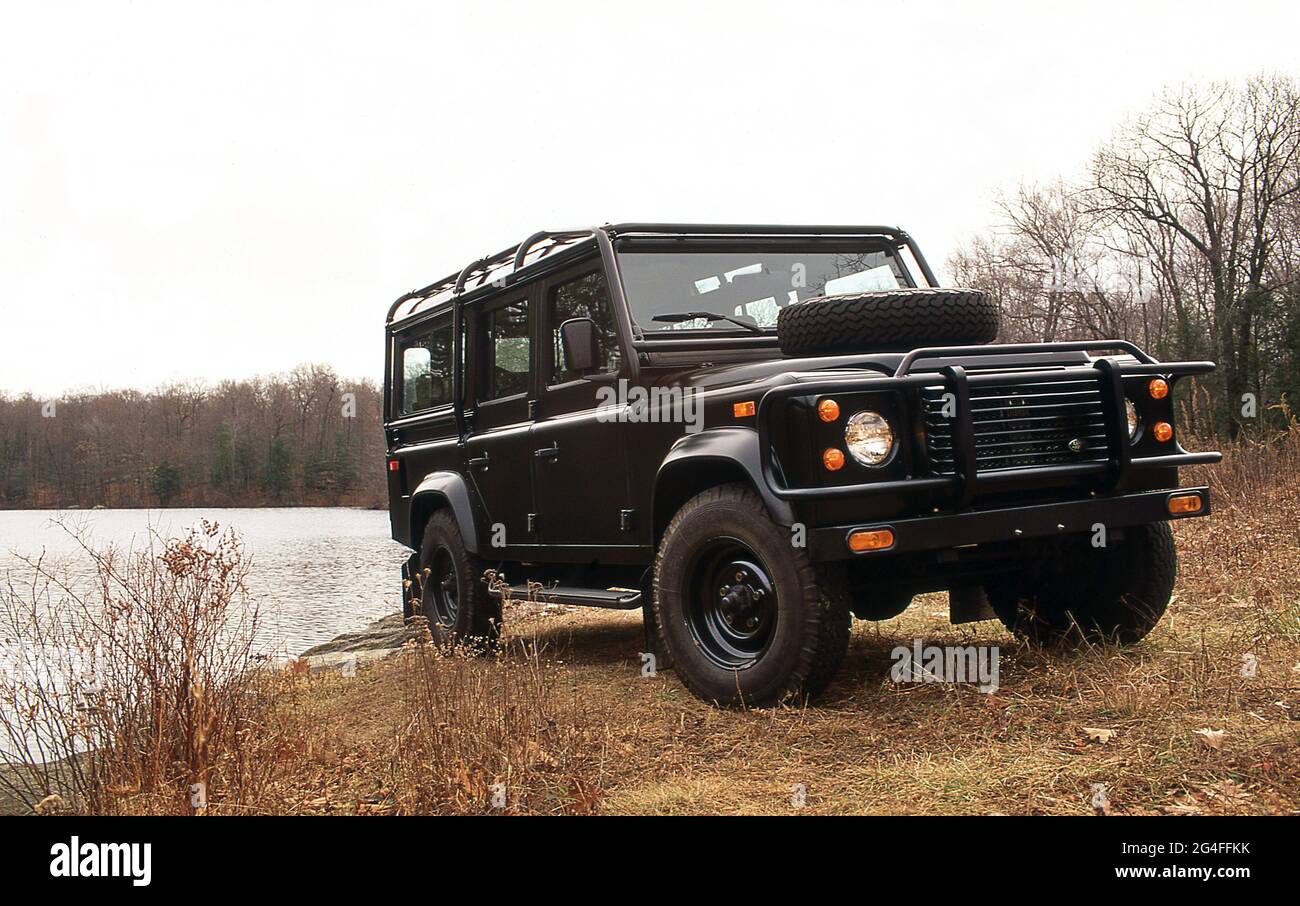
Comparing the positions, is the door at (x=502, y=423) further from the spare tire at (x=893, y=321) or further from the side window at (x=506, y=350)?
the spare tire at (x=893, y=321)

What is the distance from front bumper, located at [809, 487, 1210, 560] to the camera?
13.9 ft

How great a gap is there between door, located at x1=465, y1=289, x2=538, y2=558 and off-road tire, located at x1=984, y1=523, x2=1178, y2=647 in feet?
9.06

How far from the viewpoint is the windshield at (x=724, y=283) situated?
5.85 meters

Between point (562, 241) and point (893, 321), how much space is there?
7.66 feet

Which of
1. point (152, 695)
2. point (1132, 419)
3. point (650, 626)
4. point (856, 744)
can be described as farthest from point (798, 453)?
point (152, 695)

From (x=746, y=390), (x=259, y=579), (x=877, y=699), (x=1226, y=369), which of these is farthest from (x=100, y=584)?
(x=1226, y=369)

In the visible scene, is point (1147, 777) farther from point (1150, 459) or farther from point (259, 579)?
point (259, 579)

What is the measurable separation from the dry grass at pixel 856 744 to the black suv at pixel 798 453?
1.11 ft

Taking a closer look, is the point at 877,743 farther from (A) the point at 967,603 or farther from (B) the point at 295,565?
(B) the point at 295,565

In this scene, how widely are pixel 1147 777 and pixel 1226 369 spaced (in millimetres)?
32935

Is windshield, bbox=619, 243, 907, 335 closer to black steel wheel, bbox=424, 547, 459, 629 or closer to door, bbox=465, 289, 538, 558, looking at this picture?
door, bbox=465, 289, 538, 558

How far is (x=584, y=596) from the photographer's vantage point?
591 centimetres

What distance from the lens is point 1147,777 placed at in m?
3.49

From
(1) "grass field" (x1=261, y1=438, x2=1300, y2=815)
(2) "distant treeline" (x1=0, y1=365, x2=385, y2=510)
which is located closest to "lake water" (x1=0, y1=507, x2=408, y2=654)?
(1) "grass field" (x1=261, y1=438, x2=1300, y2=815)
